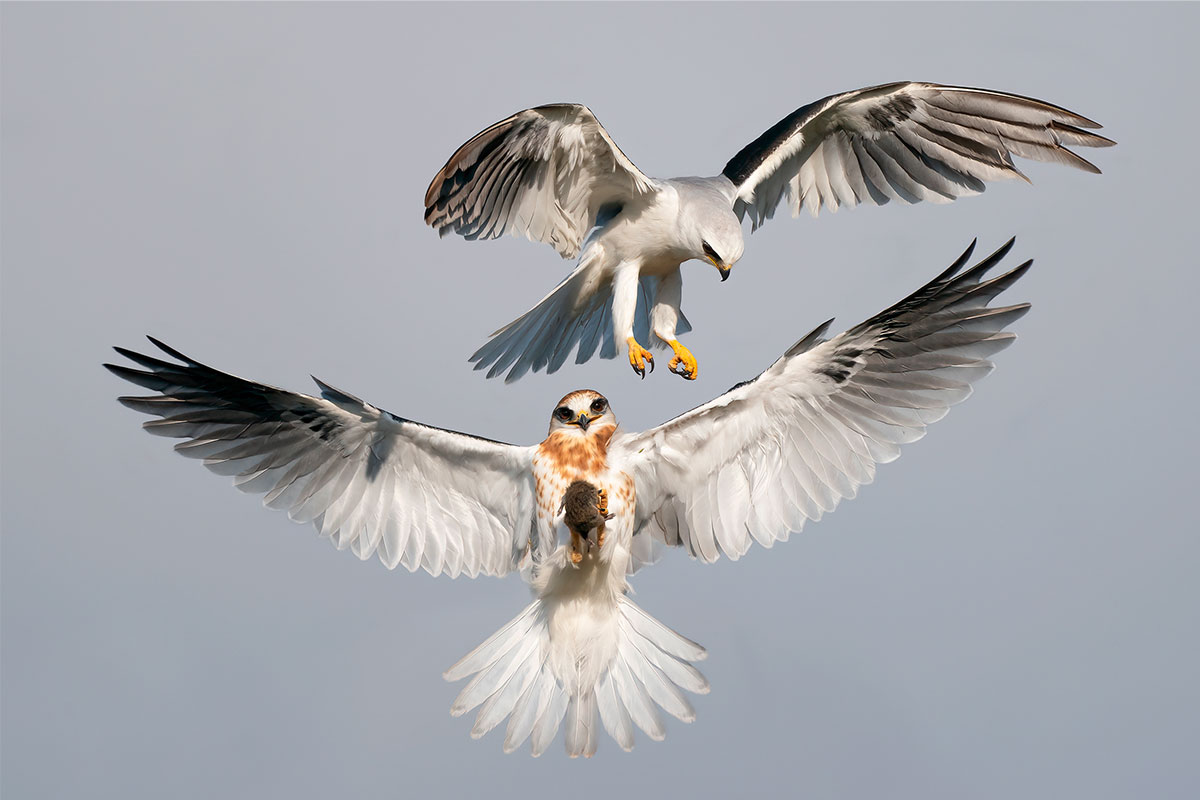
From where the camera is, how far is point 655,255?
8.35 meters

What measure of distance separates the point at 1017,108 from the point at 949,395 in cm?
223

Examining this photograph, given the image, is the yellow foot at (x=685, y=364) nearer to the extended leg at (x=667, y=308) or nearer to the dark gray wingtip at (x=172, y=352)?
the extended leg at (x=667, y=308)

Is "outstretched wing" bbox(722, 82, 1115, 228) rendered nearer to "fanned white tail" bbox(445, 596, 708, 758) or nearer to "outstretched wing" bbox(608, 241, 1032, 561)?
"outstretched wing" bbox(608, 241, 1032, 561)

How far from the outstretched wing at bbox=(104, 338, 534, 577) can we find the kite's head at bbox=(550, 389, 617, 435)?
242 mm

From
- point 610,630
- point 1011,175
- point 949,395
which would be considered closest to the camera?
point 949,395

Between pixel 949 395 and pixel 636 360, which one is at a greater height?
pixel 636 360

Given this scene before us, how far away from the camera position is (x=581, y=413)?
746cm

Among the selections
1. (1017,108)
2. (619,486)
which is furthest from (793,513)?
(1017,108)

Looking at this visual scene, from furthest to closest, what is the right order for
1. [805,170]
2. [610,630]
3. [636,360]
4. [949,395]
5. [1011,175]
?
[805,170] < [1011,175] < [636,360] < [610,630] < [949,395]

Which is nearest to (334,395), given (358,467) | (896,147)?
(358,467)

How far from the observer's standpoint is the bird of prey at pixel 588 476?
7.22 m

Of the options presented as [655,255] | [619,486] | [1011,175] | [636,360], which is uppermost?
[1011,175]

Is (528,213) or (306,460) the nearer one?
(306,460)

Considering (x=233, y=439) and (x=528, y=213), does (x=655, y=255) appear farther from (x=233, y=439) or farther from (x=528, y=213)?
(x=233, y=439)
